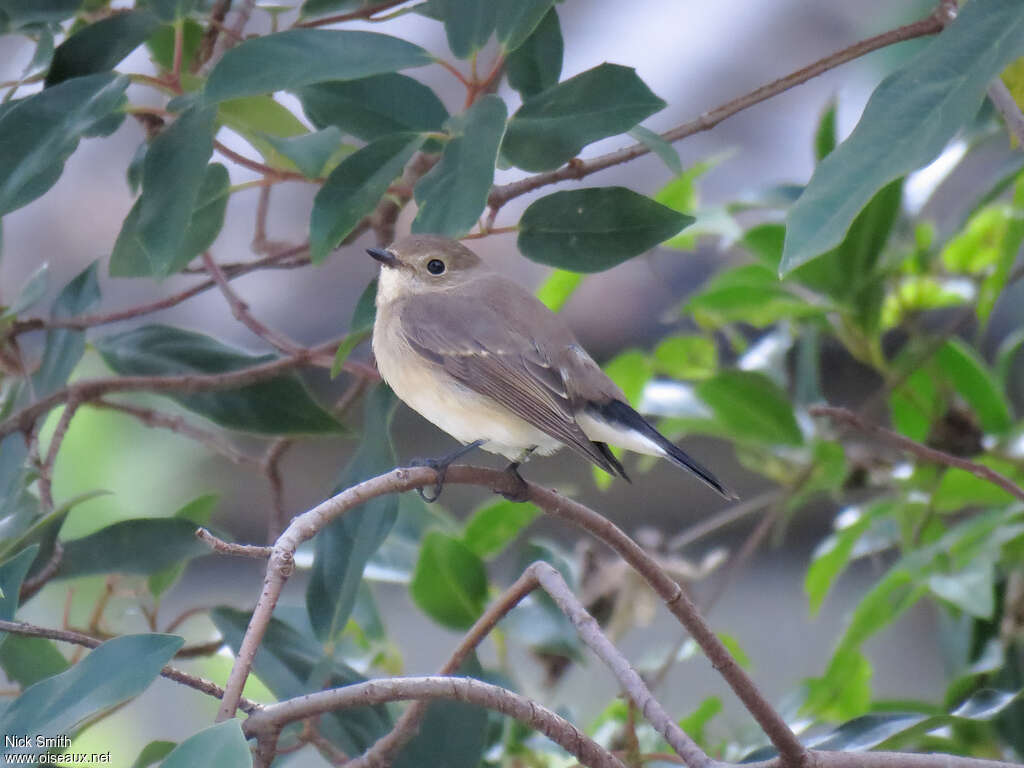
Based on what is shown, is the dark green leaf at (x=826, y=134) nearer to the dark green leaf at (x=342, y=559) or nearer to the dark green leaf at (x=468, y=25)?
the dark green leaf at (x=468, y=25)

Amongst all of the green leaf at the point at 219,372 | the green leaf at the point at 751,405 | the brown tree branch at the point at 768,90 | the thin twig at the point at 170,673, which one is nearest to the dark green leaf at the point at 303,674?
the green leaf at the point at 219,372

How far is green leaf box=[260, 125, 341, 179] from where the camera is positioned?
163 cm

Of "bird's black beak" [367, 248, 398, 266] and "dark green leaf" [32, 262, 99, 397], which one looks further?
"bird's black beak" [367, 248, 398, 266]

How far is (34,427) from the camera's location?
1876 millimetres

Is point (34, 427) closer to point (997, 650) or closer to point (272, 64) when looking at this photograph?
point (272, 64)

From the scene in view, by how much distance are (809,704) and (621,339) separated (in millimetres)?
2198

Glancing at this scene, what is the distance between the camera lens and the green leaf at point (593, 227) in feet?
5.59

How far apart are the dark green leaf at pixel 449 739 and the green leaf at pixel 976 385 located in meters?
1.33

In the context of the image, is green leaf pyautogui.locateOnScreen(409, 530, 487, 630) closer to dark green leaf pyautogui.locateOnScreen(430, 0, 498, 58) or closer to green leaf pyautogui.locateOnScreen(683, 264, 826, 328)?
green leaf pyautogui.locateOnScreen(683, 264, 826, 328)

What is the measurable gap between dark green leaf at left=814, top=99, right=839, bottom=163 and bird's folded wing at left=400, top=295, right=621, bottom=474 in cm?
65

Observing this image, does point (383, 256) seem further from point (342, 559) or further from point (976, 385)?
point (976, 385)

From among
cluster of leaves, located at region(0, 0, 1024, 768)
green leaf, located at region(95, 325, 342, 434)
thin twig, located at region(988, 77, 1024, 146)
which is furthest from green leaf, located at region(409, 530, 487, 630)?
thin twig, located at region(988, 77, 1024, 146)

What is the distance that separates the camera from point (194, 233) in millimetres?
1876

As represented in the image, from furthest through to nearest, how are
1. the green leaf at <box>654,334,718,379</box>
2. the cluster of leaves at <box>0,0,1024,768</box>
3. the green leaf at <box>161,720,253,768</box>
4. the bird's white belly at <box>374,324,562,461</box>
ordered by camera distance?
1. the green leaf at <box>654,334,718,379</box>
2. the bird's white belly at <box>374,324,562,461</box>
3. the cluster of leaves at <box>0,0,1024,768</box>
4. the green leaf at <box>161,720,253,768</box>
